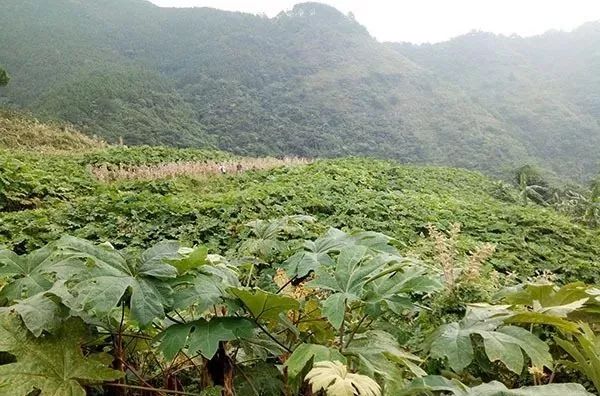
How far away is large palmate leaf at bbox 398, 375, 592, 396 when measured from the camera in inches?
47.8

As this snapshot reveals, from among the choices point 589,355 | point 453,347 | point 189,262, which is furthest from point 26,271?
point 589,355

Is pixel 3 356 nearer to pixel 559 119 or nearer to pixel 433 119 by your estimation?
pixel 433 119

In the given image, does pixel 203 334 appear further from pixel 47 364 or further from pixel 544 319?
pixel 544 319

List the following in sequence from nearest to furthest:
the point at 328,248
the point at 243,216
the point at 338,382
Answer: the point at 338,382 < the point at 328,248 < the point at 243,216

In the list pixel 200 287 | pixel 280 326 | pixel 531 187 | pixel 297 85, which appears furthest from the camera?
pixel 297 85

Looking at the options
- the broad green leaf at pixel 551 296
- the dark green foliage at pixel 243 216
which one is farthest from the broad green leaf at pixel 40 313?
the dark green foliage at pixel 243 216

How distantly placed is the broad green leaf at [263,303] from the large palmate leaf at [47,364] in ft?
1.22

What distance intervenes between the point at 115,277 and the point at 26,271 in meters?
0.46

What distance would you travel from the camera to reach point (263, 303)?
1302 millimetres

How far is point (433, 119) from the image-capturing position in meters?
56.8

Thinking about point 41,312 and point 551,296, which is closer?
point 41,312

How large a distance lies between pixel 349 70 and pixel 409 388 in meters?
72.8

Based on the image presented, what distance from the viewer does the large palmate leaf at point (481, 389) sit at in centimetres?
121

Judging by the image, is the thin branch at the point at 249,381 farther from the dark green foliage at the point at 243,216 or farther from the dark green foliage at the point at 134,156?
the dark green foliage at the point at 134,156
